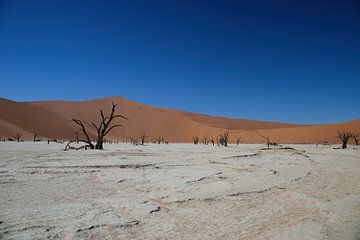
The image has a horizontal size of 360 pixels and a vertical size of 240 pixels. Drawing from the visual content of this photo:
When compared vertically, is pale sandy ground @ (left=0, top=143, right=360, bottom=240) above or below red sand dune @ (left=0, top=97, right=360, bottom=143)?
below

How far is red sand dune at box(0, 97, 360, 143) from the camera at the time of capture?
36.2 meters

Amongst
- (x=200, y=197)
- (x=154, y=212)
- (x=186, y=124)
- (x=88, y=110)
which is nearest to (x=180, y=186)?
(x=200, y=197)

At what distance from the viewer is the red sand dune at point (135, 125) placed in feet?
119

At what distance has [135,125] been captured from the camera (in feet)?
173

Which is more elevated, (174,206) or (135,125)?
(135,125)

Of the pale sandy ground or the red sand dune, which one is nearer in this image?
the pale sandy ground

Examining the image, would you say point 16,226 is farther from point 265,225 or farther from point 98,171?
point 98,171

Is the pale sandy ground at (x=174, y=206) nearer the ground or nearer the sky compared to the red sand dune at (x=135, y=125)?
nearer the ground

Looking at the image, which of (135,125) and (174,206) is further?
(135,125)

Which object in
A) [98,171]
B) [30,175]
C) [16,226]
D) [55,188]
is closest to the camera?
[16,226]

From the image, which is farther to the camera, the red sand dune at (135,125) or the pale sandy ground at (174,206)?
the red sand dune at (135,125)

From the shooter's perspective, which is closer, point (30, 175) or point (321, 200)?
point (321, 200)

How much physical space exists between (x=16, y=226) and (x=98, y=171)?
120 inches

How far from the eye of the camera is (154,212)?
2906mm
